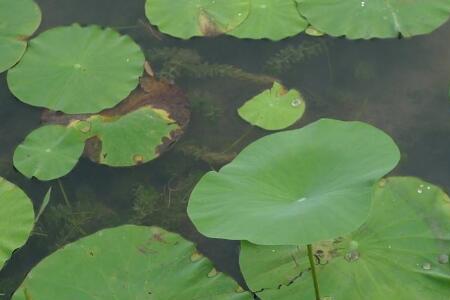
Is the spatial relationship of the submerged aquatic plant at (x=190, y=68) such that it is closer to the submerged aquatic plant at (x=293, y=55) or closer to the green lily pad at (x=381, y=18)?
the submerged aquatic plant at (x=293, y=55)

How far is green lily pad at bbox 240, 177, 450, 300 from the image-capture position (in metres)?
2.29

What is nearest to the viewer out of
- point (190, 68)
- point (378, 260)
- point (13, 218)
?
point (378, 260)

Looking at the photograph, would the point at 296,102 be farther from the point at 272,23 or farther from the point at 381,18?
the point at 381,18

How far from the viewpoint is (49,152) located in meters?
2.78

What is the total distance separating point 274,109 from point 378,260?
83 centimetres

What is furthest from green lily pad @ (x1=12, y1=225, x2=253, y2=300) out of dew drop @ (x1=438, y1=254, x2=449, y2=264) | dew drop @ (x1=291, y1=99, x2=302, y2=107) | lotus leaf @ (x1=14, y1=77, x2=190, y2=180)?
dew drop @ (x1=291, y1=99, x2=302, y2=107)

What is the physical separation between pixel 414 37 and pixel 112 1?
4.65 ft

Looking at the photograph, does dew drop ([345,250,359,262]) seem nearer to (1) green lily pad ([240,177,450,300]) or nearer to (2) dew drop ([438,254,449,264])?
(1) green lily pad ([240,177,450,300])

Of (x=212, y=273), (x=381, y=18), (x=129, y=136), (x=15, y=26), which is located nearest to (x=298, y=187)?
(x=212, y=273)

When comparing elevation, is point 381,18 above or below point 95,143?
above

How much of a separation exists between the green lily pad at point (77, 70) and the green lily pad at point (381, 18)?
2.75 ft

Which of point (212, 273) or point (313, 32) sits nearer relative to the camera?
point (212, 273)

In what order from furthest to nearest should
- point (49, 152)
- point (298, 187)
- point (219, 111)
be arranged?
point (219, 111) → point (49, 152) → point (298, 187)

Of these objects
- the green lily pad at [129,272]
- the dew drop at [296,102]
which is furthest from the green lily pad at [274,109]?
the green lily pad at [129,272]
